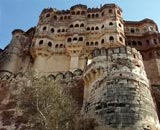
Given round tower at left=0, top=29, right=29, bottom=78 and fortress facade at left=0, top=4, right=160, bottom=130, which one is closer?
fortress facade at left=0, top=4, right=160, bottom=130

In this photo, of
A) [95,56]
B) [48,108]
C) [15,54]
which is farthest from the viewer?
[15,54]

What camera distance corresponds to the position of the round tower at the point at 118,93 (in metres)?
12.9

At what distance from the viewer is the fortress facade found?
14312 mm

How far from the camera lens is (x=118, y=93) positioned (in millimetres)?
14125

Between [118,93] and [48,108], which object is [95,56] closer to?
[118,93]

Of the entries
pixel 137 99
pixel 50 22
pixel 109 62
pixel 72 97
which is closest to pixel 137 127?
pixel 137 99

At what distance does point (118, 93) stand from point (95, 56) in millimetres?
3598

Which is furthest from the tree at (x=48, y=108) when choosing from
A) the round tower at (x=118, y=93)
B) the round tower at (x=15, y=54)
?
the round tower at (x=15, y=54)

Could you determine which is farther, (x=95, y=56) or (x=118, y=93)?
(x=95, y=56)

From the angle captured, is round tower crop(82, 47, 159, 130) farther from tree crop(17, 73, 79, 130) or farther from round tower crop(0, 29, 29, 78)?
round tower crop(0, 29, 29, 78)

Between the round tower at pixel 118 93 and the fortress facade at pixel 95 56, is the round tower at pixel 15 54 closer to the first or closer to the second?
the fortress facade at pixel 95 56

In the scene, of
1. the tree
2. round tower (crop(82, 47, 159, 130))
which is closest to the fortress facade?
round tower (crop(82, 47, 159, 130))

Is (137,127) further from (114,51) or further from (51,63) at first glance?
(51,63)

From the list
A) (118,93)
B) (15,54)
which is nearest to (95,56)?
(118,93)
